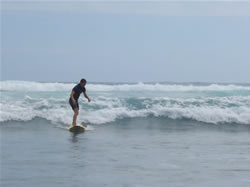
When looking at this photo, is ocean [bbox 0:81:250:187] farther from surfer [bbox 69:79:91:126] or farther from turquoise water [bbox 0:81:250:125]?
surfer [bbox 69:79:91:126]

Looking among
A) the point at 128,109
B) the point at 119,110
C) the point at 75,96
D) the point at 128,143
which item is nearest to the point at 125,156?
the point at 128,143

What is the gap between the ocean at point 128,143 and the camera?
22.4 feet

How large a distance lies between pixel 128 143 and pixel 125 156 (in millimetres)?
1799

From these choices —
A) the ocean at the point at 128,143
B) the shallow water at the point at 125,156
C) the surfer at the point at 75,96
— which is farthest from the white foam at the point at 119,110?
the shallow water at the point at 125,156

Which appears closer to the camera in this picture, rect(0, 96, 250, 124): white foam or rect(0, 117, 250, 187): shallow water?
rect(0, 117, 250, 187): shallow water

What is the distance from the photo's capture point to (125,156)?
8.55 metres

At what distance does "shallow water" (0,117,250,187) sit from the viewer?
262 inches

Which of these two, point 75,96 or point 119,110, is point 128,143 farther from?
point 119,110

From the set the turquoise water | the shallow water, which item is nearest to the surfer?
the shallow water

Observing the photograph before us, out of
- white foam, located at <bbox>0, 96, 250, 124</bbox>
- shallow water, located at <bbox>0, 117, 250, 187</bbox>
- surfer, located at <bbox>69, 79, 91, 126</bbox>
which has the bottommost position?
shallow water, located at <bbox>0, 117, 250, 187</bbox>

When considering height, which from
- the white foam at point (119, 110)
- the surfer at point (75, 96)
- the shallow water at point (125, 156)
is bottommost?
the shallow water at point (125, 156)

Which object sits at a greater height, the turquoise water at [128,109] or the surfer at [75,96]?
the surfer at [75,96]

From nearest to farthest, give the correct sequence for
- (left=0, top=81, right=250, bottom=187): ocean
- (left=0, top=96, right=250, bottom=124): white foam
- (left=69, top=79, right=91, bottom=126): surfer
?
(left=0, top=81, right=250, bottom=187): ocean → (left=69, top=79, right=91, bottom=126): surfer → (left=0, top=96, right=250, bottom=124): white foam

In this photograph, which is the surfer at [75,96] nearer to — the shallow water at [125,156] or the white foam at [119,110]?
the shallow water at [125,156]
